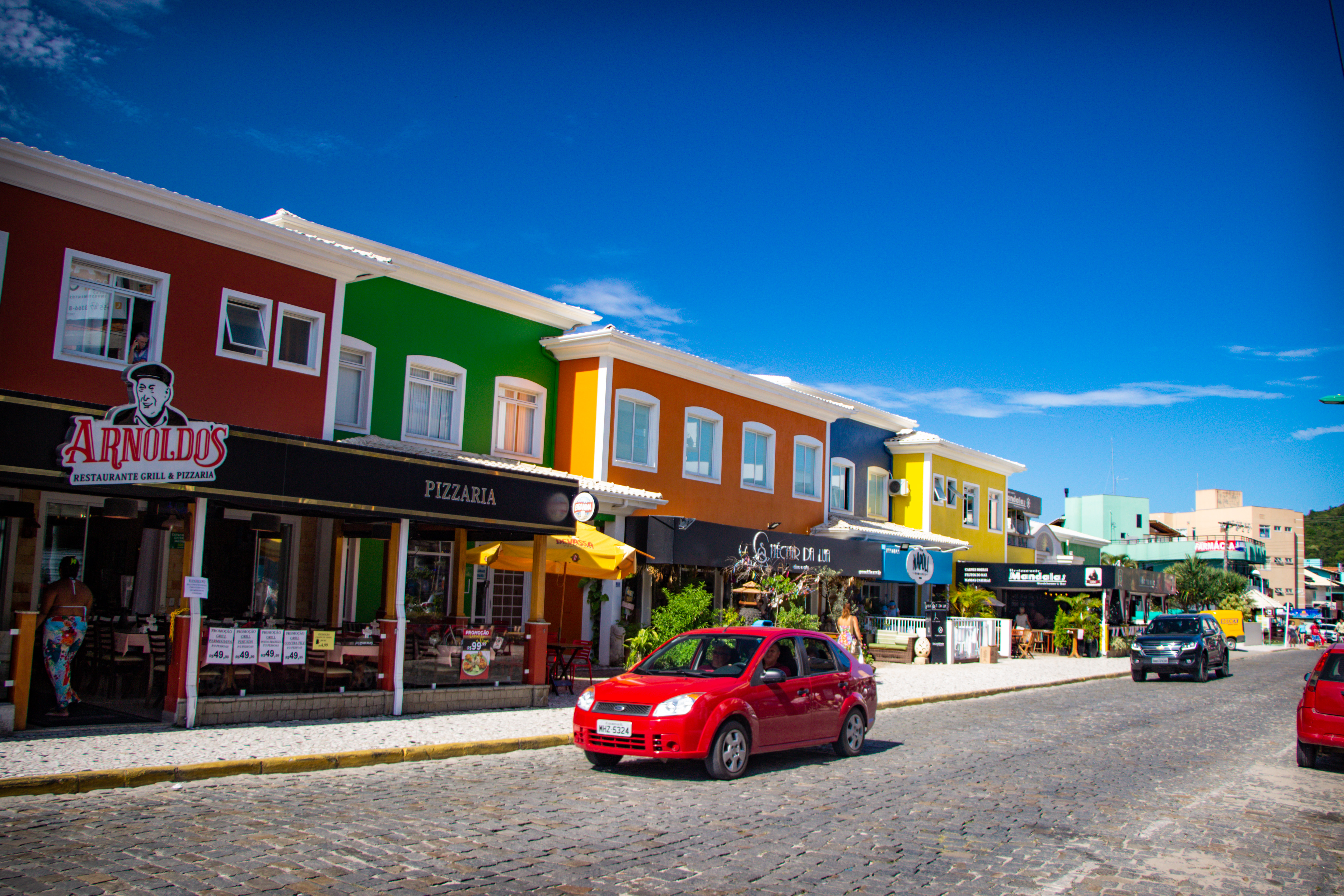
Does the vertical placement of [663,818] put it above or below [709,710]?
below

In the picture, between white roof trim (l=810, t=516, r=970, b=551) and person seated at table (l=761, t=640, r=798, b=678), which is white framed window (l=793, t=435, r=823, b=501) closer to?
white roof trim (l=810, t=516, r=970, b=551)

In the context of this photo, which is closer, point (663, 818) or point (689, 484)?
point (663, 818)

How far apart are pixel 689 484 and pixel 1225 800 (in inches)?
612

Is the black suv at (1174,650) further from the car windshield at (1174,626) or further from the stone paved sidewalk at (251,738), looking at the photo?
the stone paved sidewalk at (251,738)

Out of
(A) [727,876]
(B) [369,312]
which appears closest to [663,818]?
(A) [727,876]

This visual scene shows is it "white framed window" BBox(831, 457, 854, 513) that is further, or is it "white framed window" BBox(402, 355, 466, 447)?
"white framed window" BBox(831, 457, 854, 513)

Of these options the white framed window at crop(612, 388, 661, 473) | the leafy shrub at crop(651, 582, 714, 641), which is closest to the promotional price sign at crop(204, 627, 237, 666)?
the leafy shrub at crop(651, 582, 714, 641)

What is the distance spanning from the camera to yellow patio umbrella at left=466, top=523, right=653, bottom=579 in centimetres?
1711

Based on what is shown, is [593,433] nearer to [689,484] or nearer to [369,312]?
[689,484]

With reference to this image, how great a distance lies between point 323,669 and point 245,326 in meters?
5.45

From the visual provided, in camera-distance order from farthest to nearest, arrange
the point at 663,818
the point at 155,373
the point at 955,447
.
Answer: the point at 955,447
the point at 155,373
the point at 663,818

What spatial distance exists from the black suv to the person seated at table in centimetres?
1803

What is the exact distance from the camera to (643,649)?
18359 mm

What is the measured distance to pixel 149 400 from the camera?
11.1 metres
